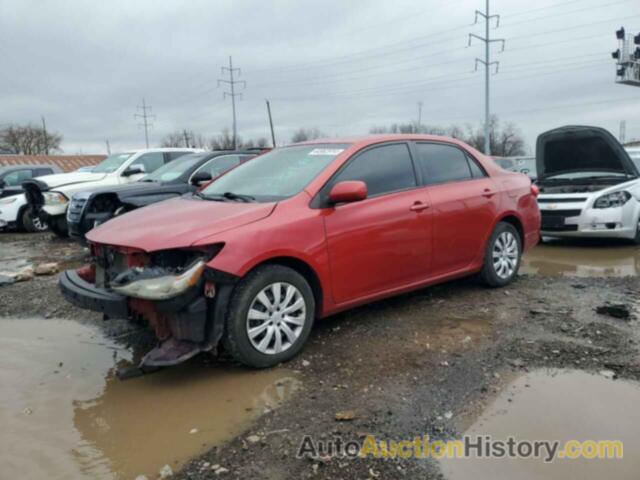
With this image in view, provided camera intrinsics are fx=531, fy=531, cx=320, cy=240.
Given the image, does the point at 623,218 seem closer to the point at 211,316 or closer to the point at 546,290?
the point at 546,290

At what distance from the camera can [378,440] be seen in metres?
2.83

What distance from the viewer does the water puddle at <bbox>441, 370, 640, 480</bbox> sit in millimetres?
2590

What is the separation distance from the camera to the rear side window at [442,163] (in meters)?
4.99

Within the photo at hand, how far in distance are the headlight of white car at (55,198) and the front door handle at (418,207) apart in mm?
7611

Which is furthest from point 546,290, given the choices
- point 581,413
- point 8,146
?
point 8,146

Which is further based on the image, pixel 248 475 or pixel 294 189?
pixel 294 189

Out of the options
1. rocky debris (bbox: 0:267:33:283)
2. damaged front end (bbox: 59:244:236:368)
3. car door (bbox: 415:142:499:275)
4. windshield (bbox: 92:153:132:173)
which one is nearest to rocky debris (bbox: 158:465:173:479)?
damaged front end (bbox: 59:244:236:368)

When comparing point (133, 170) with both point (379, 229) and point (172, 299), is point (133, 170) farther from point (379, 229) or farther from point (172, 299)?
point (172, 299)

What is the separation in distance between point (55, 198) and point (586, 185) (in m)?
Result: 9.37

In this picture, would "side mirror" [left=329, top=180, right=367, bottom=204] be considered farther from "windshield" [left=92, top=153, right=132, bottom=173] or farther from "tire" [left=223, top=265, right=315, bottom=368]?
"windshield" [left=92, top=153, right=132, bottom=173]

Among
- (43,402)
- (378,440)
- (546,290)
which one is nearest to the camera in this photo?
(378,440)

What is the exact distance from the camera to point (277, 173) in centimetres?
457

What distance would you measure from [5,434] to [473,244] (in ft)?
13.5

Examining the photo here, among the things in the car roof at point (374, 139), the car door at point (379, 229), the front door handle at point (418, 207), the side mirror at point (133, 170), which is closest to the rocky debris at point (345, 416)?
the car door at point (379, 229)
